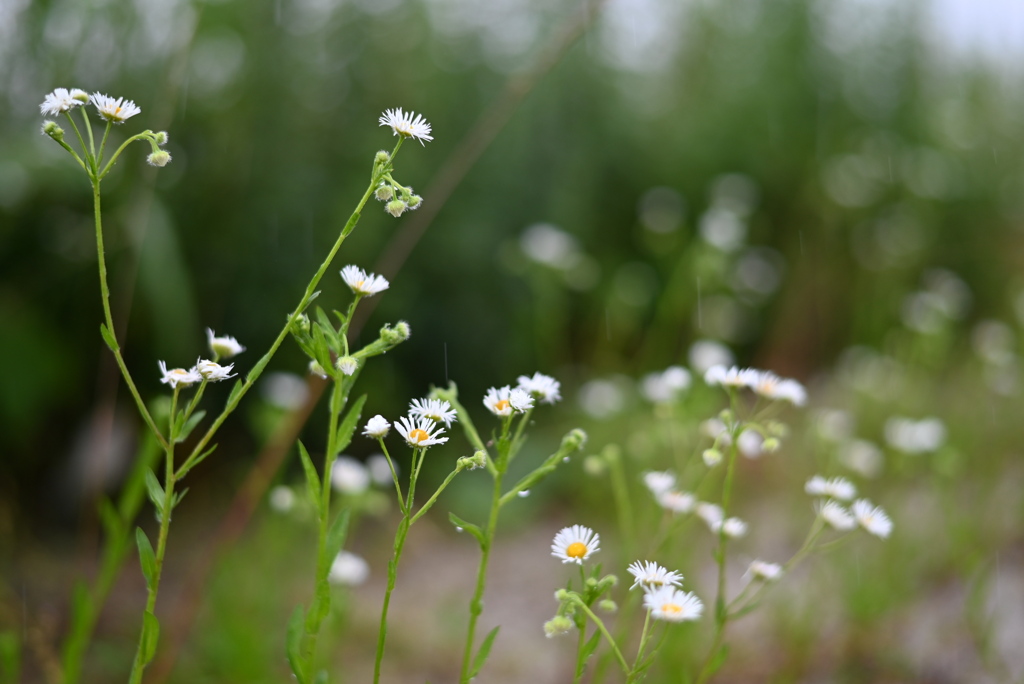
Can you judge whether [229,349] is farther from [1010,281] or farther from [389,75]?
[1010,281]

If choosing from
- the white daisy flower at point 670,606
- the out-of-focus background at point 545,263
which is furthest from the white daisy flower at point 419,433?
the out-of-focus background at point 545,263

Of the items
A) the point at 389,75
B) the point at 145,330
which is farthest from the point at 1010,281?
the point at 145,330

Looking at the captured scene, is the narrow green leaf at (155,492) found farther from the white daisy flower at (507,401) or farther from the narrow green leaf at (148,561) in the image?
the white daisy flower at (507,401)

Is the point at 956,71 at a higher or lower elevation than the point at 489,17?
higher

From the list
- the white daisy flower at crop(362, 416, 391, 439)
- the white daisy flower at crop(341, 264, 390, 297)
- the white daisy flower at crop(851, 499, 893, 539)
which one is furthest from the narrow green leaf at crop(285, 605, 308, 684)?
the white daisy flower at crop(851, 499, 893, 539)

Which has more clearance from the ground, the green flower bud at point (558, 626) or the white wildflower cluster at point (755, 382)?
the white wildflower cluster at point (755, 382)
